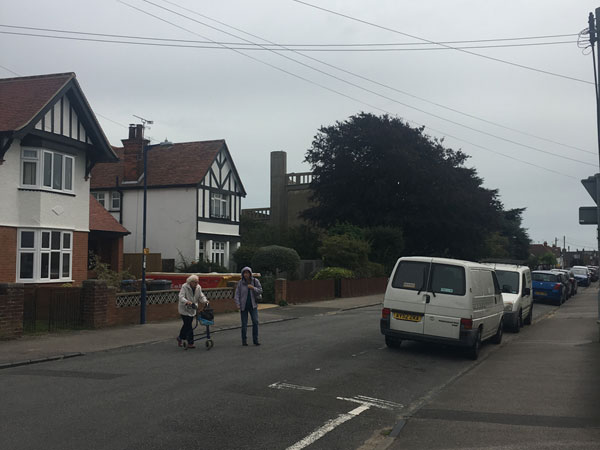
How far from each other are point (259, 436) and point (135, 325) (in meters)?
11.5

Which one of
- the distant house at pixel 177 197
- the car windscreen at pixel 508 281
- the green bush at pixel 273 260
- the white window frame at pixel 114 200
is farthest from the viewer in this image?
the white window frame at pixel 114 200

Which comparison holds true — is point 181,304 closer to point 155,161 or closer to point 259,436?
point 259,436

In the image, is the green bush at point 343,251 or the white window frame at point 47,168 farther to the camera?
the green bush at point 343,251

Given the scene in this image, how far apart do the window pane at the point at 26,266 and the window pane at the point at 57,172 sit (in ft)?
8.06

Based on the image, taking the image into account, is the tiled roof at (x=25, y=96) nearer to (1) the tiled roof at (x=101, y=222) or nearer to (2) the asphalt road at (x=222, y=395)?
(1) the tiled roof at (x=101, y=222)

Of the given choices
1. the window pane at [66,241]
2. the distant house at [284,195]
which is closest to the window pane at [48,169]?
the window pane at [66,241]

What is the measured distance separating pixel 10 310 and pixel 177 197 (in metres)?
23.1

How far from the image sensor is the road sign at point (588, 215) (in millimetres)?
15453

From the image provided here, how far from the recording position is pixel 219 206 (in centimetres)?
3831

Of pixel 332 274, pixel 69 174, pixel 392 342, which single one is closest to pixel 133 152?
pixel 332 274

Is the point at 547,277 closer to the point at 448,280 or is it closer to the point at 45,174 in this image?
the point at 448,280

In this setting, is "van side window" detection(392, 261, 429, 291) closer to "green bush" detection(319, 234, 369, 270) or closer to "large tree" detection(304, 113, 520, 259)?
"green bush" detection(319, 234, 369, 270)

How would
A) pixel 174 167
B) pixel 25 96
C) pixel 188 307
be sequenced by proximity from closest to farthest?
pixel 188 307 < pixel 25 96 < pixel 174 167

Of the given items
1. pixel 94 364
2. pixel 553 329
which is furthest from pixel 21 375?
pixel 553 329
